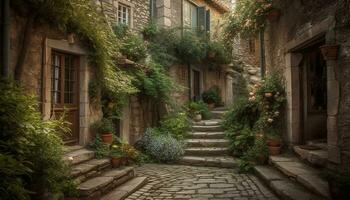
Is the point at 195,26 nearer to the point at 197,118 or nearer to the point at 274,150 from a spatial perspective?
the point at 197,118

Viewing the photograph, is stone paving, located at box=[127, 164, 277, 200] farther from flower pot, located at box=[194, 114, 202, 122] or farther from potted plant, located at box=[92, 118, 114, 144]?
flower pot, located at box=[194, 114, 202, 122]

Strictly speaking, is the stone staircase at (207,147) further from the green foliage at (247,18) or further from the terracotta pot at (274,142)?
the green foliage at (247,18)

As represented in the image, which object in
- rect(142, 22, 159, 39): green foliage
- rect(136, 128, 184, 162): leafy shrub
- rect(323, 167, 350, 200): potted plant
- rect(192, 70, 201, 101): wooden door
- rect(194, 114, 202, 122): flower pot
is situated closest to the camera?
rect(323, 167, 350, 200): potted plant

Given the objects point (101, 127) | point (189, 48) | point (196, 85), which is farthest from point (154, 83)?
point (196, 85)

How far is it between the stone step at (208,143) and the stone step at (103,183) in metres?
2.75

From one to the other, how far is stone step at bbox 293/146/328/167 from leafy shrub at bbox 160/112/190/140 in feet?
12.1

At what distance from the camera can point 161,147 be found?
8.16 meters

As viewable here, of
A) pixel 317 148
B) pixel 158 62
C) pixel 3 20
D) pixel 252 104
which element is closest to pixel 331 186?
pixel 317 148

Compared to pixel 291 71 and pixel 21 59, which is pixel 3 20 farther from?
pixel 291 71

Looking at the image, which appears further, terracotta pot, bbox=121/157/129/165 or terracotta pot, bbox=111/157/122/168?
terracotta pot, bbox=121/157/129/165

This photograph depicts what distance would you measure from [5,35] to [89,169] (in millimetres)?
2492

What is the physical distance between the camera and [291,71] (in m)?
6.70

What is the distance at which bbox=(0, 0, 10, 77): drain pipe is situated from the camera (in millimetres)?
4402

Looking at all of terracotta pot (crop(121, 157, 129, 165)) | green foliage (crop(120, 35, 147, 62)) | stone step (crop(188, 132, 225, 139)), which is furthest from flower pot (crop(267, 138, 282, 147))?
green foliage (crop(120, 35, 147, 62))
